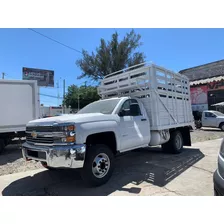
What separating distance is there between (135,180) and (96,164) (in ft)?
3.46

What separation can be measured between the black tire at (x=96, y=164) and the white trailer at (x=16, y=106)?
5747 millimetres

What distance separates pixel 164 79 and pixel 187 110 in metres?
2.23

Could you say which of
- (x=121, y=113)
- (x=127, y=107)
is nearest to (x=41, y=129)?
(x=121, y=113)

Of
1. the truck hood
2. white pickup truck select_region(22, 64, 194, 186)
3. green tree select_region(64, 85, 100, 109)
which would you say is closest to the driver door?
white pickup truck select_region(22, 64, 194, 186)

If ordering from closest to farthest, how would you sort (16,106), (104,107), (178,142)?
(104,107)
(178,142)
(16,106)

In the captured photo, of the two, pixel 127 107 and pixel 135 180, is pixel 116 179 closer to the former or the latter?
pixel 135 180

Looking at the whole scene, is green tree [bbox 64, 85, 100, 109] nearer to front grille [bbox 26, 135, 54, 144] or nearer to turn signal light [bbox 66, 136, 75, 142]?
front grille [bbox 26, 135, 54, 144]

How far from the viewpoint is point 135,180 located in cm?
460

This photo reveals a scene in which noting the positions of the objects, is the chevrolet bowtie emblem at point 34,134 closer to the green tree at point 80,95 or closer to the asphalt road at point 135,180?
the asphalt road at point 135,180

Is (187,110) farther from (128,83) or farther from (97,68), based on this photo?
(97,68)

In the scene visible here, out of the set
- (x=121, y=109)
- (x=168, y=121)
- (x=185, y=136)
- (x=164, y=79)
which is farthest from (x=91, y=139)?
(x=185, y=136)

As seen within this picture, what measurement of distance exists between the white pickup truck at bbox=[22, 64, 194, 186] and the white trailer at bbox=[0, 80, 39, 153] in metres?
3.77

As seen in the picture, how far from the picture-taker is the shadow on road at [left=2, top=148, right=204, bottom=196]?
13.4 feet

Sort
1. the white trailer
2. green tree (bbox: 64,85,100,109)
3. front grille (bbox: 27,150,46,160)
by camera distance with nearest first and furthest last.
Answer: front grille (bbox: 27,150,46,160)
the white trailer
green tree (bbox: 64,85,100,109)
